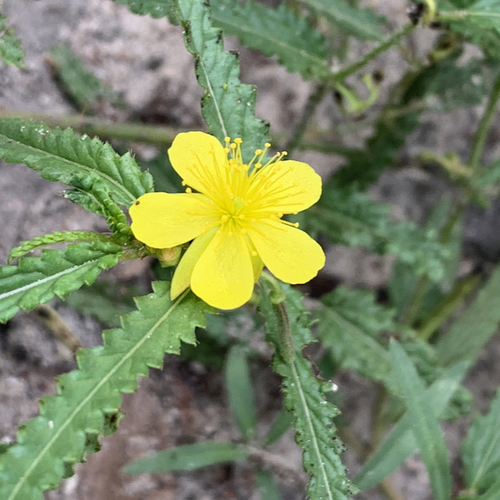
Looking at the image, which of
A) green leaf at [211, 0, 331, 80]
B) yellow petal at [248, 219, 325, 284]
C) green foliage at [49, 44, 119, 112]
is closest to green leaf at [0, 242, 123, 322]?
yellow petal at [248, 219, 325, 284]

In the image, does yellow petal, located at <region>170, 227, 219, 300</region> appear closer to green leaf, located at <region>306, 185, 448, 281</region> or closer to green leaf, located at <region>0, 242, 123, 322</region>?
green leaf, located at <region>0, 242, 123, 322</region>

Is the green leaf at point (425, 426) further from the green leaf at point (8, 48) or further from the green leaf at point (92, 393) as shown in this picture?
the green leaf at point (8, 48)

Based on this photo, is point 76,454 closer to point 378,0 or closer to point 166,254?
point 166,254

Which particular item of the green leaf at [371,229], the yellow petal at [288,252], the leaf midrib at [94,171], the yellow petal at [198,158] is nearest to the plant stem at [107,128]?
the green leaf at [371,229]

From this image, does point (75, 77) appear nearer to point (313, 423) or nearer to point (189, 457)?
point (189, 457)

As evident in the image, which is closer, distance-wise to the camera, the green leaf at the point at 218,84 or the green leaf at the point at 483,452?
the green leaf at the point at 218,84
